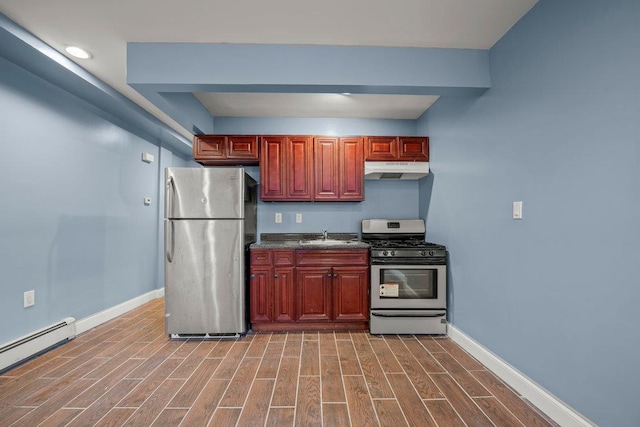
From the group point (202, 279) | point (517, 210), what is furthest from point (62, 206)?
point (517, 210)

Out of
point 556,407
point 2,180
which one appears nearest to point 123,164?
point 2,180

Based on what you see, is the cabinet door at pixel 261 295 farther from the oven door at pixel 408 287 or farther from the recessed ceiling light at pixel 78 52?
the recessed ceiling light at pixel 78 52

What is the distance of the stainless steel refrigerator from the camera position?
9.35 ft

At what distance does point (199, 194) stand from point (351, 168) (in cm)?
172

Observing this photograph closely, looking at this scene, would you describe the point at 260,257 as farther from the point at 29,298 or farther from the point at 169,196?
the point at 29,298

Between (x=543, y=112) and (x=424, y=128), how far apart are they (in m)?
1.89

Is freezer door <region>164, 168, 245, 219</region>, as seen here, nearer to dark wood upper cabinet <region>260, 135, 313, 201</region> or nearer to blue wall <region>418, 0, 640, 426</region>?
dark wood upper cabinet <region>260, 135, 313, 201</region>

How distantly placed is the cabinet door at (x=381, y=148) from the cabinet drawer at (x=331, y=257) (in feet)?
3.82

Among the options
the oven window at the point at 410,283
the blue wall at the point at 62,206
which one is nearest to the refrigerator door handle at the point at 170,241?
the blue wall at the point at 62,206

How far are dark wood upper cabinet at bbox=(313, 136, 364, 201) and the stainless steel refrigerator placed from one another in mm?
1057

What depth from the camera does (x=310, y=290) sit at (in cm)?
307

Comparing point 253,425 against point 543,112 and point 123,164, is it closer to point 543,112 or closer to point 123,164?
point 543,112

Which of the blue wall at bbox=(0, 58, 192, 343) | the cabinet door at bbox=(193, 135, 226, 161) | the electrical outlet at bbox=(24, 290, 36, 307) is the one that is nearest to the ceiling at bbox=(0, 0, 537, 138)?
the blue wall at bbox=(0, 58, 192, 343)

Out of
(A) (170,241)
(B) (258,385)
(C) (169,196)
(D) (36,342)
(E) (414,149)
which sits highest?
(E) (414,149)
